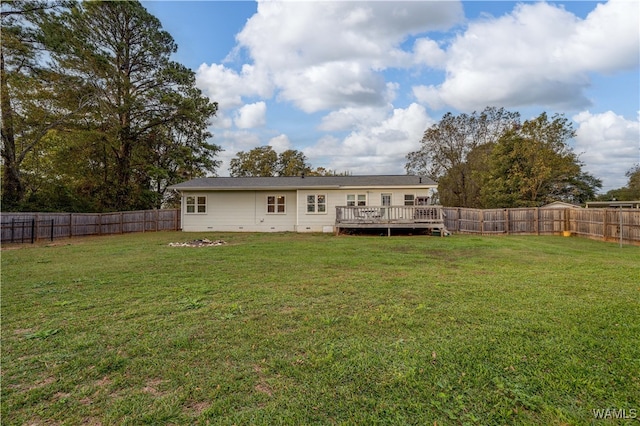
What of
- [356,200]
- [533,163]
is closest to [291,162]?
[356,200]

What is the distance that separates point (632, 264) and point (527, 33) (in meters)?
10.4

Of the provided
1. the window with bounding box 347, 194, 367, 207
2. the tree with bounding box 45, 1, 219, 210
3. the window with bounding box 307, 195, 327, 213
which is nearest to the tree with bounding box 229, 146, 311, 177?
the tree with bounding box 45, 1, 219, 210

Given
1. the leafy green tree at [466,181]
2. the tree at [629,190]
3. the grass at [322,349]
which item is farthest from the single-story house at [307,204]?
the tree at [629,190]

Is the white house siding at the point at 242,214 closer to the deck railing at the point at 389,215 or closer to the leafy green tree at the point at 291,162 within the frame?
the deck railing at the point at 389,215

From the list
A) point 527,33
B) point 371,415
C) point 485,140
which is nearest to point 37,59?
point 371,415

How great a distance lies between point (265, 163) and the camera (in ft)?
119

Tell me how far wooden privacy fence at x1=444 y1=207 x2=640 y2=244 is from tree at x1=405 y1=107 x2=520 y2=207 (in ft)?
39.6

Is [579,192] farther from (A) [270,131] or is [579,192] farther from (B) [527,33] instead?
(A) [270,131]

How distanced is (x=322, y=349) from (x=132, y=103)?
24.9m

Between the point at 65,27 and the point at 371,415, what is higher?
the point at 65,27

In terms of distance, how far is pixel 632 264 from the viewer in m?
7.04

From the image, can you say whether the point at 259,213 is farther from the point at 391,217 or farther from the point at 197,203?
the point at 391,217

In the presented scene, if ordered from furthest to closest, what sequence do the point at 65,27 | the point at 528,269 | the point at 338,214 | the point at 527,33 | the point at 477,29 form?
1. the point at 65,27
2. the point at 338,214
3. the point at 527,33
4. the point at 477,29
5. the point at 528,269

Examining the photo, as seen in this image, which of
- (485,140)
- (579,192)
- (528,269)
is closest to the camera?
(528,269)
